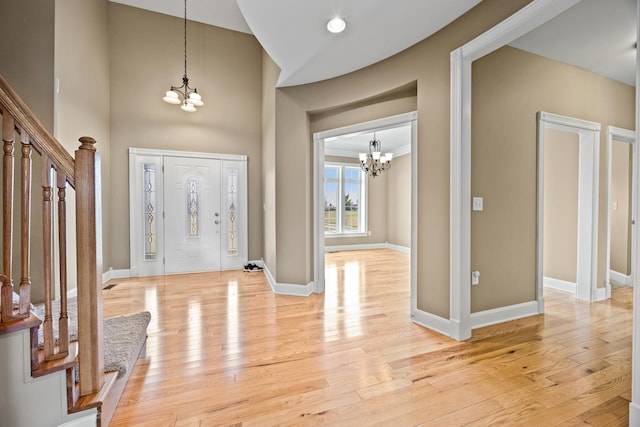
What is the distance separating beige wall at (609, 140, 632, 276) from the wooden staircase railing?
613cm

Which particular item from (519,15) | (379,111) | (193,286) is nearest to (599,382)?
Result: (519,15)

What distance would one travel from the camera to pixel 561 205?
370 centimetres

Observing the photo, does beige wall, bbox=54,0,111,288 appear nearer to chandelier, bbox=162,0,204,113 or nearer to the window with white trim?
chandelier, bbox=162,0,204,113

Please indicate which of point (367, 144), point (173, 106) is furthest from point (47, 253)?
point (367, 144)

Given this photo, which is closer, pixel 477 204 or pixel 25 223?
pixel 25 223

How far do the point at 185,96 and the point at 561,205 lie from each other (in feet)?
19.5

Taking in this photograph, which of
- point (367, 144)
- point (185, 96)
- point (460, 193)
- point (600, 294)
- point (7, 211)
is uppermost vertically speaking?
point (185, 96)

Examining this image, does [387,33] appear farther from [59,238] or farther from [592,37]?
[59,238]

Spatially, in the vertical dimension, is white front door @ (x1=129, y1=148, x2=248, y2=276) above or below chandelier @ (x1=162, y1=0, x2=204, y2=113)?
below

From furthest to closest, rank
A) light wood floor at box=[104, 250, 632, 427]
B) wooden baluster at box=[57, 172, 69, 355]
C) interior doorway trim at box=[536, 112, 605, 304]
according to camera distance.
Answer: interior doorway trim at box=[536, 112, 605, 304] → light wood floor at box=[104, 250, 632, 427] → wooden baluster at box=[57, 172, 69, 355]

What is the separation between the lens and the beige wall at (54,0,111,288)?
121 inches

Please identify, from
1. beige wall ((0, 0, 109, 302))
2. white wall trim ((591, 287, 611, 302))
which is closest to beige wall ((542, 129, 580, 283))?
white wall trim ((591, 287, 611, 302))

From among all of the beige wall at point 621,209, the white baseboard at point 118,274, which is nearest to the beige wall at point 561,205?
the beige wall at point 621,209

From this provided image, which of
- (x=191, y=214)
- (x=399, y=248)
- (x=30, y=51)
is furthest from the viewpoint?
(x=399, y=248)
